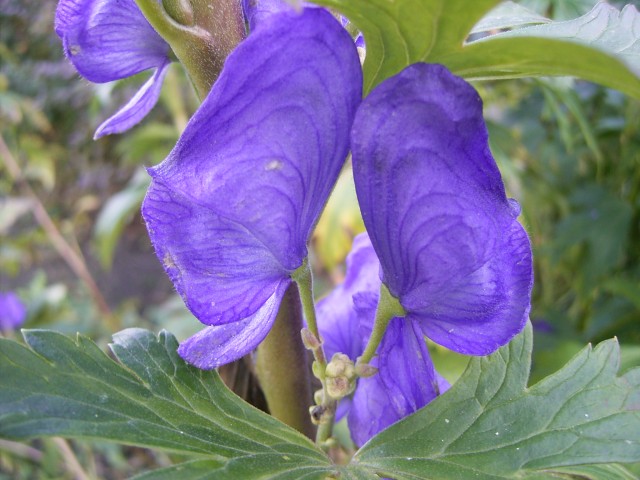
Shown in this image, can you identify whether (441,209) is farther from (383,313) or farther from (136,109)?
(136,109)

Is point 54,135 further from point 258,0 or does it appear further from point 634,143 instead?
point 258,0

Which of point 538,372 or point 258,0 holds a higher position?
point 258,0

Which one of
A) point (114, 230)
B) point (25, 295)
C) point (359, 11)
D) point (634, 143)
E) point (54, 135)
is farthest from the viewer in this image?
point (54, 135)

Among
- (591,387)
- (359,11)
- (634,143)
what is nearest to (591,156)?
(634,143)

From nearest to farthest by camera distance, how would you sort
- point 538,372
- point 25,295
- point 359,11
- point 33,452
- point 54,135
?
point 359,11 → point 538,372 → point 33,452 → point 25,295 → point 54,135

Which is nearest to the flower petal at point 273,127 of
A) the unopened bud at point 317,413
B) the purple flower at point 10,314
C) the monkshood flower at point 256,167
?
the monkshood flower at point 256,167

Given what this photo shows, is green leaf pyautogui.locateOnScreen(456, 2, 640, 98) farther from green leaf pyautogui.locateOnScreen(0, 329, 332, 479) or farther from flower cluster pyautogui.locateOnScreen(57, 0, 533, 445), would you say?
green leaf pyautogui.locateOnScreen(0, 329, 332, 479)

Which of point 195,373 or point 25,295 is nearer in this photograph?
point 195,373
